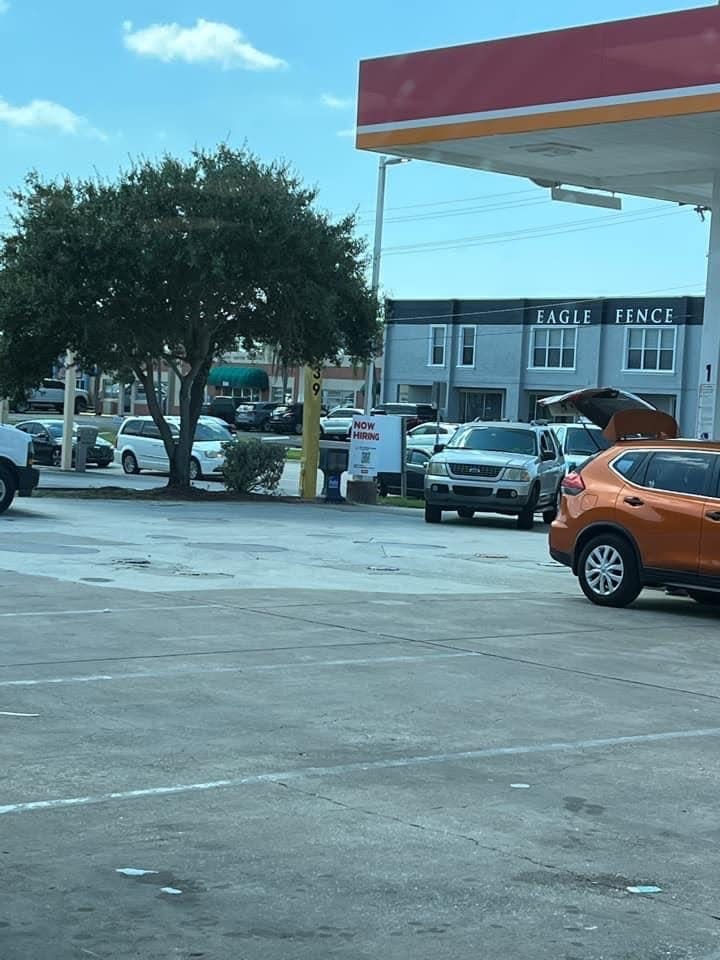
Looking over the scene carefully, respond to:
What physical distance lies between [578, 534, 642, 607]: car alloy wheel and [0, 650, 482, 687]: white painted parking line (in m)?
3.79

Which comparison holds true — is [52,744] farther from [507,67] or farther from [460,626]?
[507,67]

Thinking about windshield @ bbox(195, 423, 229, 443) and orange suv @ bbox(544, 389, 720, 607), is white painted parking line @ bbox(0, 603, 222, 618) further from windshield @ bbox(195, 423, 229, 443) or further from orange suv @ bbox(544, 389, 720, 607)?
windshield @ bbox(195, 423, 229, 443)

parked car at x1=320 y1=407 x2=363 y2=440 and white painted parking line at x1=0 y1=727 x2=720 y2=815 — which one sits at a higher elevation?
parked car at x1=320 y1=407 x2=363 y2=440

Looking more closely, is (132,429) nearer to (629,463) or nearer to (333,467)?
(333,467)

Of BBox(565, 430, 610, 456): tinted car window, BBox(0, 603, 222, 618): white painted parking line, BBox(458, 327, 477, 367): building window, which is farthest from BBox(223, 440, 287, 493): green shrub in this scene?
BBox(458, 327, 477, 367): building window

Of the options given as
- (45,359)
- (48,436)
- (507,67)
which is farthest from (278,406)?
(507,67)

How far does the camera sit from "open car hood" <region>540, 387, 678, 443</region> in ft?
57.4

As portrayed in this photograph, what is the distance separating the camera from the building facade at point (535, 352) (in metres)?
69.4

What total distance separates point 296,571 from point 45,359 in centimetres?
1576

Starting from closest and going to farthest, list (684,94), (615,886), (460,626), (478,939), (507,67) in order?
(478,939) → (615,886) → (460,626) → (684,94) → (507,67)

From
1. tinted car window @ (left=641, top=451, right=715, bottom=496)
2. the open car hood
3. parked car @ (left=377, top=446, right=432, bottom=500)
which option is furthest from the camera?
parked car @ (left=377, top=446, right=432, bottom=500)

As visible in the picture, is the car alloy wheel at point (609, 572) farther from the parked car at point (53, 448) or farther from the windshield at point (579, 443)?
the parked car at point (53, 448)

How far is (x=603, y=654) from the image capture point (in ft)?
39.2

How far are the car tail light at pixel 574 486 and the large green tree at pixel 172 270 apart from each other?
14.7 metres
